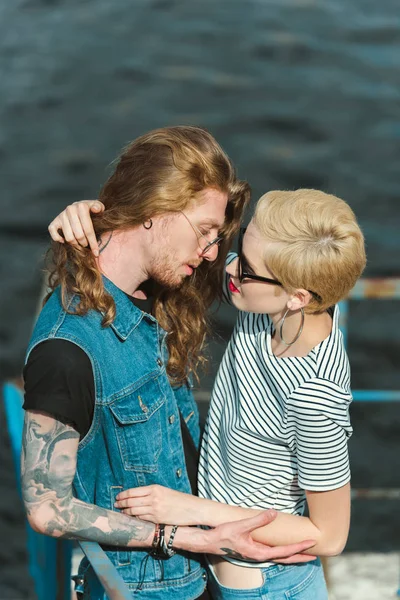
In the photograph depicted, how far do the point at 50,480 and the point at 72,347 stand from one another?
1.28 feet

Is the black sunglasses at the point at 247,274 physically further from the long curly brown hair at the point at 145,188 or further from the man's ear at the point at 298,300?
the long curly brown hair at the point at 145,188

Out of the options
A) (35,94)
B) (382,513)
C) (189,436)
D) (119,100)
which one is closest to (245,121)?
(119,100)

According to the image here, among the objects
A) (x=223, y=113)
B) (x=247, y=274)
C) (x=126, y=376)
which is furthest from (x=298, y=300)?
(x=223, y=113)

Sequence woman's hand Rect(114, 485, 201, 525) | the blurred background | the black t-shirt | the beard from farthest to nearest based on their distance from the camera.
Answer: the blurred background
the beard
woman's hand Rect(114, 485, 201, 525)
the black t-shirt

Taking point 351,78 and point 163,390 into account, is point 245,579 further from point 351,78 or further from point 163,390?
point 351,78

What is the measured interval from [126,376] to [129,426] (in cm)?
16

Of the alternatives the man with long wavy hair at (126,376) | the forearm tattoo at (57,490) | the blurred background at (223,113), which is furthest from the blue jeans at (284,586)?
the blurred background at (223,113)

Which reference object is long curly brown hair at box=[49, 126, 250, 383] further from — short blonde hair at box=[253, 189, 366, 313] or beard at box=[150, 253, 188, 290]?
short blonde hair at box=[253, 189, 366, 313]

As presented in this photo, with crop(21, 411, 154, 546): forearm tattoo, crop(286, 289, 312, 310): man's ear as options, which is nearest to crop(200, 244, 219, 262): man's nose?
crop(286, 289, 312, 310): man's ear

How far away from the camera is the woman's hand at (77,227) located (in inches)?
105

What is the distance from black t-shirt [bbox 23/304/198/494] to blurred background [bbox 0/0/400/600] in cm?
520

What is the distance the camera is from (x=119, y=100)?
13.0m

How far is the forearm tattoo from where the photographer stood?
8.07ft

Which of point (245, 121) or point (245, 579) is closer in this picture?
point (245, 579)
